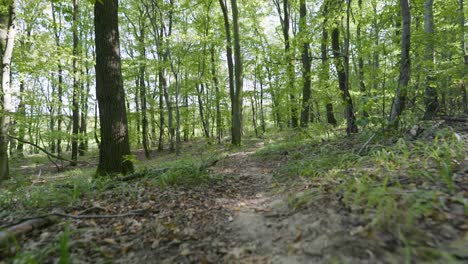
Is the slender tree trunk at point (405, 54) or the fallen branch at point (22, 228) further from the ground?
the slender tree trunk at point (405, 54)

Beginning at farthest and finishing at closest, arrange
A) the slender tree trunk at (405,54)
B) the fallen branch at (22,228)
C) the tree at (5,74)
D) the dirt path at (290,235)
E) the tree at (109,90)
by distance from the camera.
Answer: the tree at (5,74)
the tree at (109,90)
the slender tree trunk at (405,54)
the fallen branch at (22,228)
the dirt path at (290,235)

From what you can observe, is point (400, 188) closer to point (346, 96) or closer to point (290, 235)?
point (290, 235)

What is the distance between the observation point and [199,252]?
7.69 ft

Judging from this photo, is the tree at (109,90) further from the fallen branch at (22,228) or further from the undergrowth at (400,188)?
the undergrowth at (400,188)

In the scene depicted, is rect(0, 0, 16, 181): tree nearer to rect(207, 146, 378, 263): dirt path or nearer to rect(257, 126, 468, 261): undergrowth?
rect(207, 146, 378, 263): dirt path

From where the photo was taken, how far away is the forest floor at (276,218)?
6.40ft

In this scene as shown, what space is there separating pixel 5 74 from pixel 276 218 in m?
10.2

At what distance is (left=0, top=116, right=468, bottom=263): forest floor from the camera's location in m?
1.95

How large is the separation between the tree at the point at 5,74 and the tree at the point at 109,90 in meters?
5.11

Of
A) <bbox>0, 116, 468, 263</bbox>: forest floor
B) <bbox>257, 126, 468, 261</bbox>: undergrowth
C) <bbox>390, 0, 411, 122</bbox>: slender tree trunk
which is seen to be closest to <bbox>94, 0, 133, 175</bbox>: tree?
<bbox>0, 116, 468, 263</bbox>: forest floor

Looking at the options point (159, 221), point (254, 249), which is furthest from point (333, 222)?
point (159, 221)

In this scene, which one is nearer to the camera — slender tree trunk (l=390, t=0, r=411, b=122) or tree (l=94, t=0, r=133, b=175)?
slender tree trunk (l=390, t=0, r=411, b=122)

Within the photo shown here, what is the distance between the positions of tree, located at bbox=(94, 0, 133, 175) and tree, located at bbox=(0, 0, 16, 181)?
5.11 meters

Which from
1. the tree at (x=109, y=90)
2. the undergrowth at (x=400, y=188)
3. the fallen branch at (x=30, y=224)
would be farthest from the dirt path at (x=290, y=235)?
the tree at (x=109, y=90)
